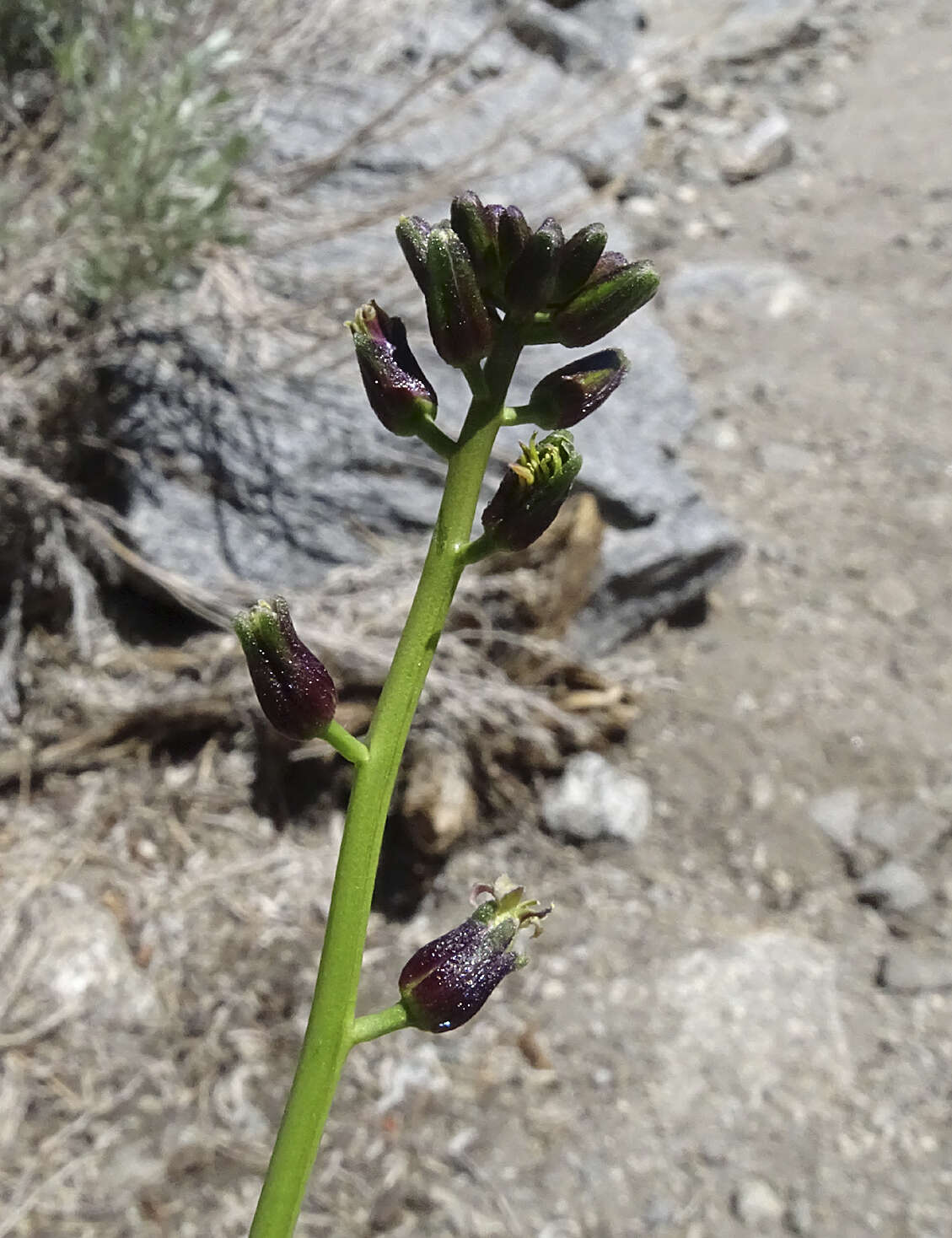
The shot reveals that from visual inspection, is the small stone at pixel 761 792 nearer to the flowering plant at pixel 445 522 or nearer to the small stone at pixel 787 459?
the small stone at pixel 787 459

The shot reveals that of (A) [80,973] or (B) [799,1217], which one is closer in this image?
(B) [799,1217]

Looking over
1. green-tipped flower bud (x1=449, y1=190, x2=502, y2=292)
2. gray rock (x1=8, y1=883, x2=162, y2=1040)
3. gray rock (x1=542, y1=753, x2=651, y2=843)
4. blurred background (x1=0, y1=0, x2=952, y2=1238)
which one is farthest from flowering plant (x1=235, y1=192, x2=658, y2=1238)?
gray rock (x1=542, y1=753, x2=651, y2=843)

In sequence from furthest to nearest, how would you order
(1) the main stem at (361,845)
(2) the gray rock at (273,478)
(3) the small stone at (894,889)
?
(2) the gray rock at (273,478) < (3) the small stone at (894,889) < (1) the main stem at (361,845)

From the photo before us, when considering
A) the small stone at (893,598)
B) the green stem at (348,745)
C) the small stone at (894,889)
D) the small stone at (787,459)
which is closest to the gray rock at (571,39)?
the small stone at (787,459)

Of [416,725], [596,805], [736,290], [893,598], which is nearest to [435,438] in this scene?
[416,725]

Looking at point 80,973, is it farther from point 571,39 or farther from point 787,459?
point 571,39

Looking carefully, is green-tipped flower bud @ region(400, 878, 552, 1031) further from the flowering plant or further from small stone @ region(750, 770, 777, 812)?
small stone @ region(750, 770, 777, 812)

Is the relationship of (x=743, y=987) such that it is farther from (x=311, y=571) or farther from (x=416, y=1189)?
(x=311, y=571)
